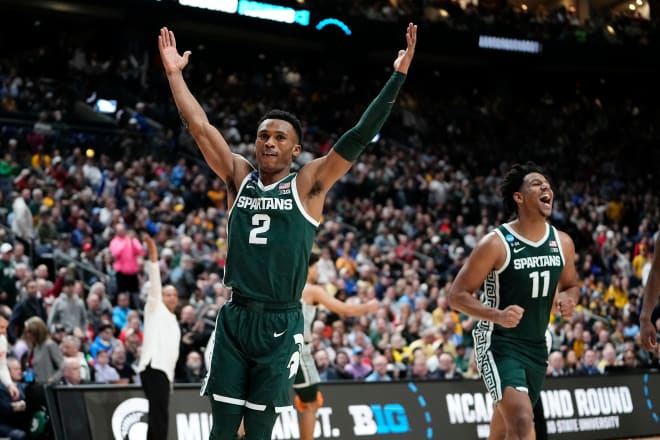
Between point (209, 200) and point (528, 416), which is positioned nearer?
point (528, 416)

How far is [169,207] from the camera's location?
54.2ft

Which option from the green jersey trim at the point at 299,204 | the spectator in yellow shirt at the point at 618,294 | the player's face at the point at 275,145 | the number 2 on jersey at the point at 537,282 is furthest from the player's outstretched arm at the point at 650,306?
Result: the spectator in yellow shirt at the point at 618,294

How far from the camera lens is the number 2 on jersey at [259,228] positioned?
489 centimetres

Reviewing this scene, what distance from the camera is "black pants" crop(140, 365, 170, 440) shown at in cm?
846

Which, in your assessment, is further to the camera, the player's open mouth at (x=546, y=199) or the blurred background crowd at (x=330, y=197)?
the blurred background crowd at (x=330, y=197)

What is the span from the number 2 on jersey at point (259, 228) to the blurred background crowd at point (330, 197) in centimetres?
543

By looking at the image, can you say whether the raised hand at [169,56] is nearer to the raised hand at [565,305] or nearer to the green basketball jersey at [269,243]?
the green basketball jersey at [269,243]

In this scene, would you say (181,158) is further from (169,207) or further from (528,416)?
(528,416)

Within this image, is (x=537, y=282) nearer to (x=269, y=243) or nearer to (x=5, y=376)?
(x=269, y=243)

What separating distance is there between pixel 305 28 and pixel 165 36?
70.3 feet

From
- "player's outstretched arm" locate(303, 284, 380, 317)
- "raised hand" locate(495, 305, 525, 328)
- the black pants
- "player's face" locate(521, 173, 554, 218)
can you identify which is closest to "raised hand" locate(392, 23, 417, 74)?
"raised hand" locate(495, 305, 525, 328)

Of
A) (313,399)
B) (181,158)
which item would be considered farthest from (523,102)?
(313,399)

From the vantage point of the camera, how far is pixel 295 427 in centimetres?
1007

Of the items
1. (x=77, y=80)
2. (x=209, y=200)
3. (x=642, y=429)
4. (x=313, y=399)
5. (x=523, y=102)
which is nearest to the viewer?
(x=313, y=399)
